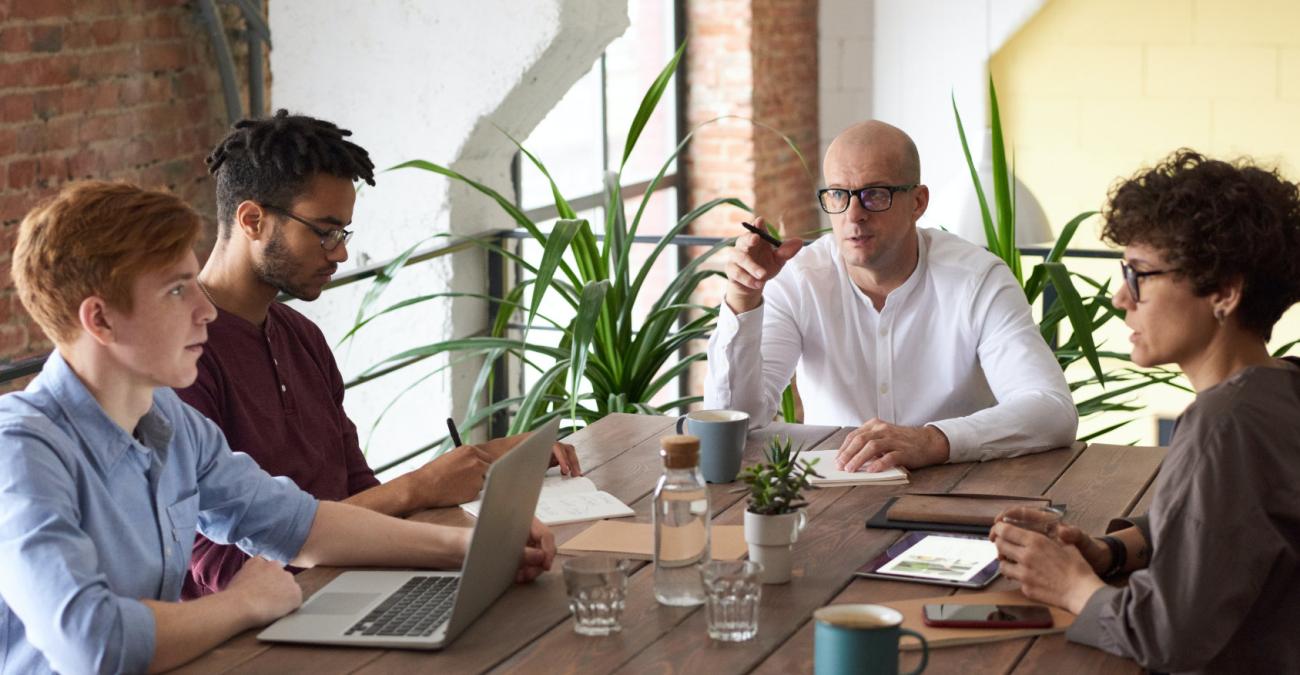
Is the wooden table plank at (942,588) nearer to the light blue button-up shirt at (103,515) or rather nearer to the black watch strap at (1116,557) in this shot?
the black watch strap at (1116,557)

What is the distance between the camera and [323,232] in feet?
7.60

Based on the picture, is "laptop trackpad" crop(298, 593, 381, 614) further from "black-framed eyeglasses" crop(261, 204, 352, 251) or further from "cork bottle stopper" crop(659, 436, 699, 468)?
"black-framed eyeglasses" crop(261, 204, 352, 251)

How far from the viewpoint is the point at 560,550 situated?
1.97 meters

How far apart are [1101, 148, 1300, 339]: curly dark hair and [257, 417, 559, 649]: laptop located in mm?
754

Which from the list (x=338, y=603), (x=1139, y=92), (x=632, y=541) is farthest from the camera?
(x=1139, y=92)

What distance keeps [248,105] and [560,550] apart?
7.46 feet

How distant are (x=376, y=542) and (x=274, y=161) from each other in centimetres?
72

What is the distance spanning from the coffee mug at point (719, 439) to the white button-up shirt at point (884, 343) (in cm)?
47

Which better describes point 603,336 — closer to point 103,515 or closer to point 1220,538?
point 103,515

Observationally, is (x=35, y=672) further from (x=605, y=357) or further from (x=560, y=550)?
(x=605, y=357)

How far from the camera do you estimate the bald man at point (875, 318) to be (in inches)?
109

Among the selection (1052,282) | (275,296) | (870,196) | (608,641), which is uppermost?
(870,196)

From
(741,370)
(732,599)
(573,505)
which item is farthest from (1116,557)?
(741,370)

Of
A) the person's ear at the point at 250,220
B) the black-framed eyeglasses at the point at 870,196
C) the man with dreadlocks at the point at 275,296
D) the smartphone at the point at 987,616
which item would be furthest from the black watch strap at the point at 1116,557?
the person's ear at the point at 250,220
